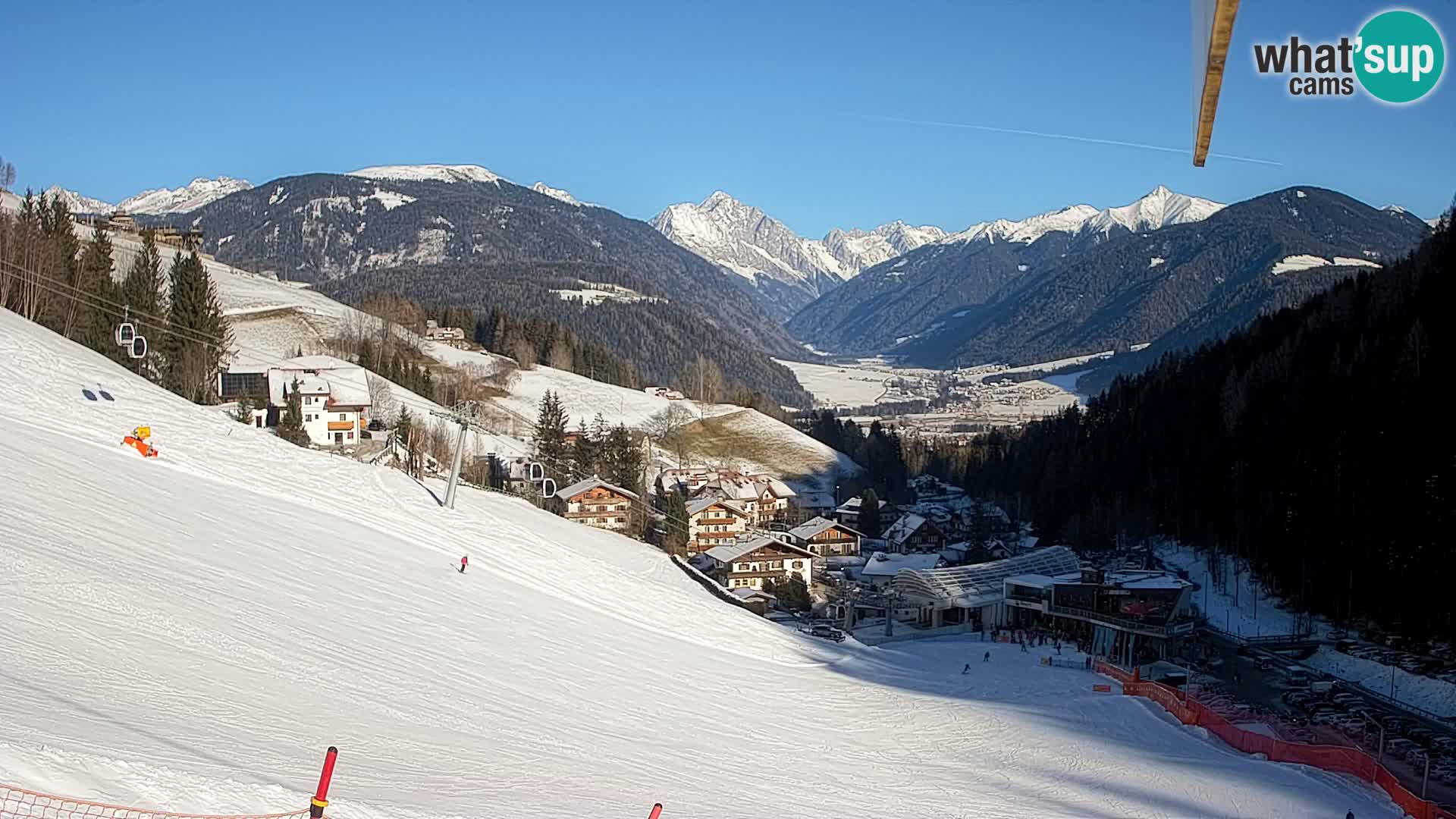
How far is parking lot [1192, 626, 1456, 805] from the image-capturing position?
903 inches

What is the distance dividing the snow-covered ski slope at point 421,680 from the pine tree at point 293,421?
12.4 metres

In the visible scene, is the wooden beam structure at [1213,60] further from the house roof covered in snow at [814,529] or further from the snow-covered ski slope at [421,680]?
the house roof covered in snow at [814,529]

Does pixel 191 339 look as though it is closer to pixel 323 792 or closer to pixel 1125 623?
pixel 1125 623

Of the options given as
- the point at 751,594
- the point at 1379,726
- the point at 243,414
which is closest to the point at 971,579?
the point at 751,594

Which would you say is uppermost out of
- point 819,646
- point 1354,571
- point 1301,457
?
point 1301,457

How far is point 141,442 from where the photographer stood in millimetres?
25703

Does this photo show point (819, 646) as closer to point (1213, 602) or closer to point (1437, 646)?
point (1437, 646)

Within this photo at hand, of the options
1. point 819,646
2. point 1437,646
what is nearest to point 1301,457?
point 1437,646

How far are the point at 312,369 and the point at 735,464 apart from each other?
3809 cm

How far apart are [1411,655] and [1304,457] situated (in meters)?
17.1

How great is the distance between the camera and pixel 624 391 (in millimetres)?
102125

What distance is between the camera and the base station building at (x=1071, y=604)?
132 feet

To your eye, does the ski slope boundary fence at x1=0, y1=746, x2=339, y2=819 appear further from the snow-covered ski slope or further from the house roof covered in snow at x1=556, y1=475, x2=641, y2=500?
the house roof covered in snow at x1=556, y1=475, x2=641, y2=500

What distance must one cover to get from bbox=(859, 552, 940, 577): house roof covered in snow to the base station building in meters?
2.83
